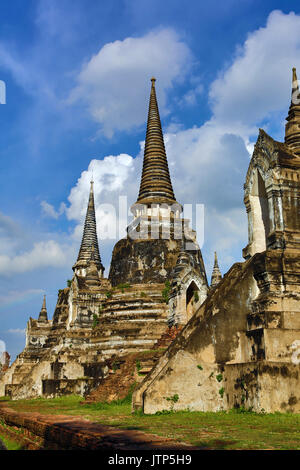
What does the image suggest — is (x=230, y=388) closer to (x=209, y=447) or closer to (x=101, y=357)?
(x=209, y=447)

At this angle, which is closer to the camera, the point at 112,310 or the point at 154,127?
the point at 112,310

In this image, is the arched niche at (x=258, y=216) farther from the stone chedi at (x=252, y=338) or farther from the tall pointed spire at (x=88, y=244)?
the tall pointed spire at (x=88, y=244)

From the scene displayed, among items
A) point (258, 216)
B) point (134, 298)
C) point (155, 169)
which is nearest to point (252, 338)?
point (258, 216)

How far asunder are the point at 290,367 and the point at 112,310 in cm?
1492

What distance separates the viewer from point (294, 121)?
1242 centimetres

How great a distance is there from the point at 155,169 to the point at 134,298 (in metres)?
9.89

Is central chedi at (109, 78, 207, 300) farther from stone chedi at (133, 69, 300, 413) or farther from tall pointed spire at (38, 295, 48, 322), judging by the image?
tall pointed spire at (38, 295, 48, 322)

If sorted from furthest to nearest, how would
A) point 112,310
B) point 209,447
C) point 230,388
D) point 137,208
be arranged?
point 137,208 → point 112,310 → point 230,388 → point 209,447

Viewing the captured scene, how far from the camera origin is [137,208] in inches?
1072

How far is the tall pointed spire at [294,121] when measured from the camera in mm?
11998

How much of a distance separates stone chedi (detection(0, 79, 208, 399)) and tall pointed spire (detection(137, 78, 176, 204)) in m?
0.06
